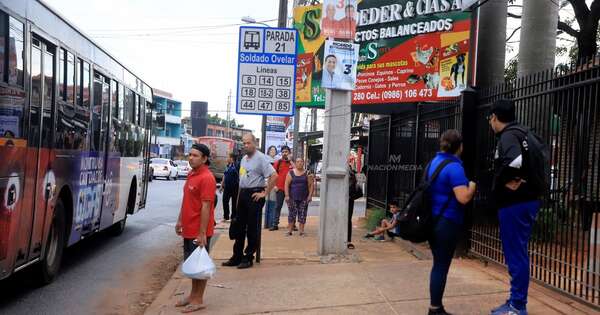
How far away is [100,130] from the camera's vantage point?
8.82 m

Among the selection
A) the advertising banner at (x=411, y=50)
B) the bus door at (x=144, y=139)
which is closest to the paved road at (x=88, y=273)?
the bus door at (x=144, y=139)

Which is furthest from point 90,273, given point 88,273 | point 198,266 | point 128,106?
point 128,106

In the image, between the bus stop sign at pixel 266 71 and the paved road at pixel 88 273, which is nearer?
the paved road at pixel 88 273

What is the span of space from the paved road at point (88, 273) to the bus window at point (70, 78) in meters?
2.33

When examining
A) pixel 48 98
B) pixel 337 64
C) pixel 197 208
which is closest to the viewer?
pixel 197 208

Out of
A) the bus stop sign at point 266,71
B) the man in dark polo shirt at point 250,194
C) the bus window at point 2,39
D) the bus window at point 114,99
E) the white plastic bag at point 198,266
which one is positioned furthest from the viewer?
the bus stop sign at point 266,71

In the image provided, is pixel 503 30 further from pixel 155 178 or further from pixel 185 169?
pixel 185 169

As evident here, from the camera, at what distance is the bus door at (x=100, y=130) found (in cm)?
852

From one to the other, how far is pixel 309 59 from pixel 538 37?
9.49m

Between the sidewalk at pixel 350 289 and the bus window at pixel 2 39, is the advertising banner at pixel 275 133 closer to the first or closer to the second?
the sidewalk at pixel 350 289

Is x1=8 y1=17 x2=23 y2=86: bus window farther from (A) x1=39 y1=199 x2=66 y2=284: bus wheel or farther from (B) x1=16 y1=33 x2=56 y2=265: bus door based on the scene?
(A) x1=39 y1=199 x2=66 y2=284: bus wheel

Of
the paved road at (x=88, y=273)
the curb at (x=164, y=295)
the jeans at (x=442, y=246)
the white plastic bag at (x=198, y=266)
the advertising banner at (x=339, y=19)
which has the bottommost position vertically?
the paved road at (x=88, y=273)

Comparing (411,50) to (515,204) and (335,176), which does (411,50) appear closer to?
(335,176)

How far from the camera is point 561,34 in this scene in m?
19.1
